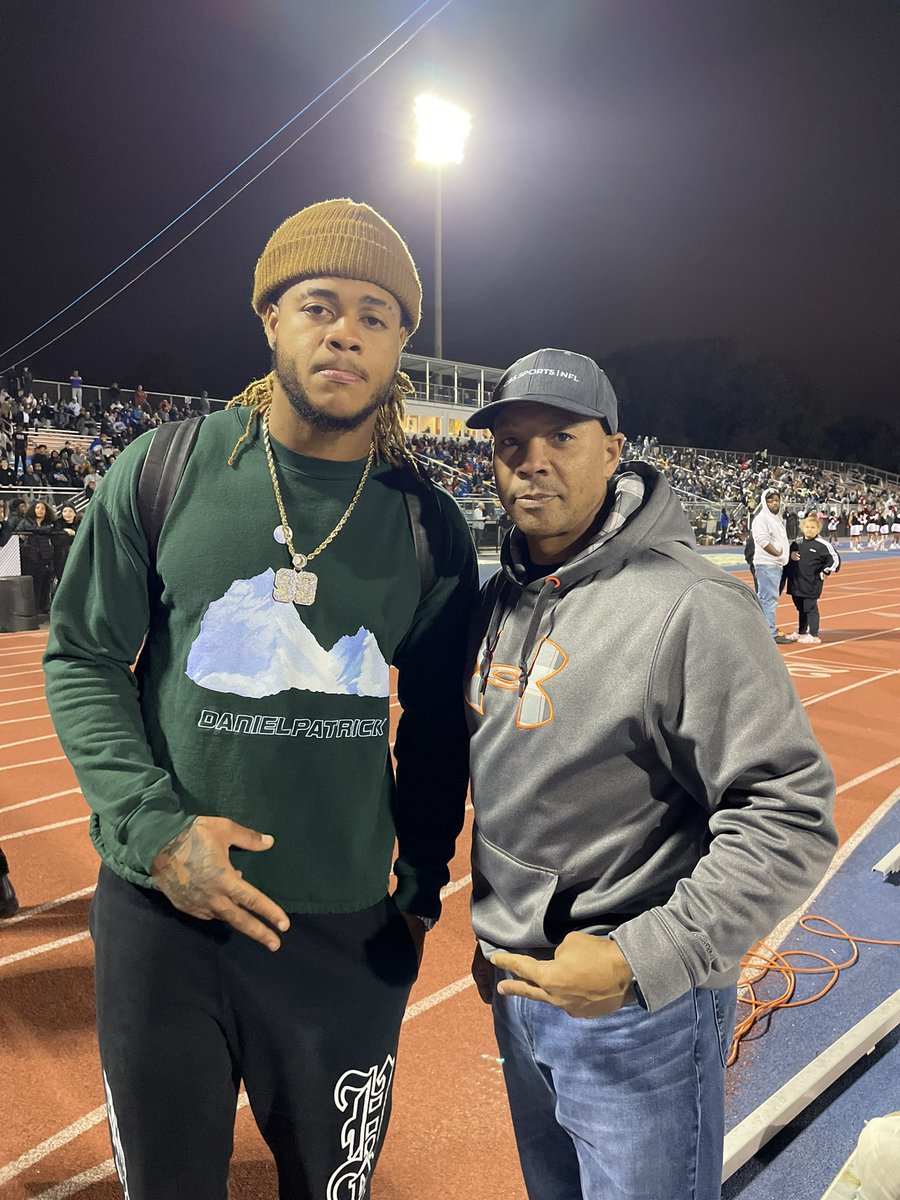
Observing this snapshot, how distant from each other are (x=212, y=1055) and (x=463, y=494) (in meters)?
21.0

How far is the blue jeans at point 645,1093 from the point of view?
4.48ft

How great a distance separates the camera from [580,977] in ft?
4.10

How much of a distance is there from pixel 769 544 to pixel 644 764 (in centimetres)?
950

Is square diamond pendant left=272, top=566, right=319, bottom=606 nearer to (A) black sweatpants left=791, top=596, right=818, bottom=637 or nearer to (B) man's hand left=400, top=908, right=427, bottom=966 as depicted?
(B) man's hand left=400, top=908, right=427, bottom=966

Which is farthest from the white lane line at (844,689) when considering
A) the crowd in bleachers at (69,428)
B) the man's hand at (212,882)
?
the crowd in bleachers at (69,428)

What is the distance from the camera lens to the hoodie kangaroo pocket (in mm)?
1432

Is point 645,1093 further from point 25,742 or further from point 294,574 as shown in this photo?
point 25,742

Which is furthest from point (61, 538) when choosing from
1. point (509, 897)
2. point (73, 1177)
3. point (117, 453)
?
point (509, 897)

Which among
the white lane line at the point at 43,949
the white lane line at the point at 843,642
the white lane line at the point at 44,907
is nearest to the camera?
the white lane line at the point at 43,949

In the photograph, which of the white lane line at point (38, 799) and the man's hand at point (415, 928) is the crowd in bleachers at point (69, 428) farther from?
the man's hand at point (415, 928)

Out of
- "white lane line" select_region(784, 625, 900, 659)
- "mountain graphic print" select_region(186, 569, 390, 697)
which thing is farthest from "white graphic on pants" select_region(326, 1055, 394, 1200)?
"white lane line" select_region(784, 625, 900, 659)

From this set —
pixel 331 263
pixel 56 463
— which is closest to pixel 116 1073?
pixel 331 263

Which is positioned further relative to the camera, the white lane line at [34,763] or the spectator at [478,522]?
the spectator at [478,522]

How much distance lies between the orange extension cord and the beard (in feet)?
8.89
